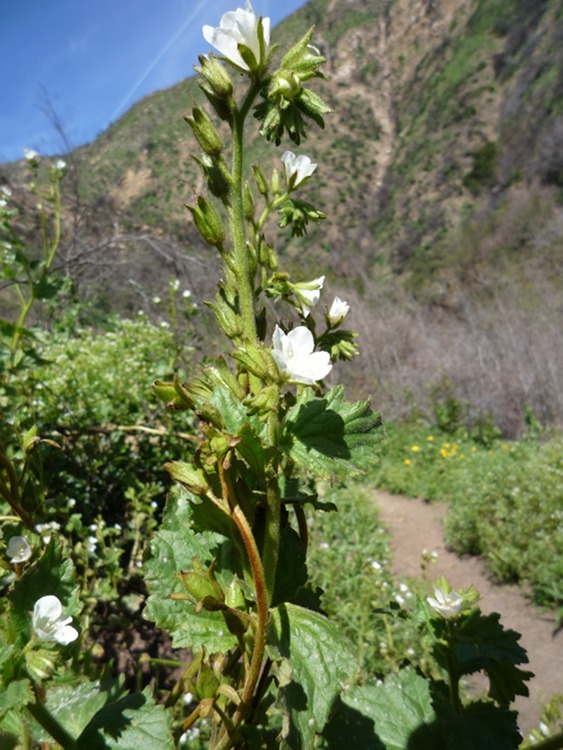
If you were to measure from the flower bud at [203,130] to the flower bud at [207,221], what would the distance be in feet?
0.22

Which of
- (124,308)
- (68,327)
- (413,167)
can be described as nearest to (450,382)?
(124,308)

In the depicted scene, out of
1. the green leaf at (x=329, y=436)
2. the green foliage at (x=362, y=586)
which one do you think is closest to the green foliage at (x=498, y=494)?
the green foliage at (x=362, y=586)

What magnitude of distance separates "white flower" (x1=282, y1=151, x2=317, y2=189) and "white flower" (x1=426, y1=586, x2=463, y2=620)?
30.0 inches

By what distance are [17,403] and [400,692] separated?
1506 mm

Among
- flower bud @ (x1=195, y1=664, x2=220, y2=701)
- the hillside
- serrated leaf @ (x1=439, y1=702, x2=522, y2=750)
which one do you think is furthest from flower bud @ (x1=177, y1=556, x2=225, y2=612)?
the hillside

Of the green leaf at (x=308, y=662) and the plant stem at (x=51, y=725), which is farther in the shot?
the plant stem at (x=51, y=725)

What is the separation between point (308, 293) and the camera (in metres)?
0.71

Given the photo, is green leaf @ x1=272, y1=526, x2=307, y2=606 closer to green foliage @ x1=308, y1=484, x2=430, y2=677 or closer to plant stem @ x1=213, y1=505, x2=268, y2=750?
plant stem @ x1=213, y1=505, x2=268, y2=750

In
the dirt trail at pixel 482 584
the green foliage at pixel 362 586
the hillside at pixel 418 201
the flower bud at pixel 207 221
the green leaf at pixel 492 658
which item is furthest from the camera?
the hillside at pixel 418 201

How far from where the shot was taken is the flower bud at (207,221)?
630 millimetres

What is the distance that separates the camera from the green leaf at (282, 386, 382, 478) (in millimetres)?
557

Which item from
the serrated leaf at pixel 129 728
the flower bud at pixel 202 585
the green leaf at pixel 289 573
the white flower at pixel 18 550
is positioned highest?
the white flower at pixel 18 550

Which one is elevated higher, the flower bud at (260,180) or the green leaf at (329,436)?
the flower bud at (260,180)

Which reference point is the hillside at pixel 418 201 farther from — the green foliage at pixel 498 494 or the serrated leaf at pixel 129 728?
the green foliage at pixel 498 494
